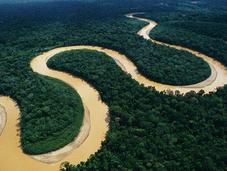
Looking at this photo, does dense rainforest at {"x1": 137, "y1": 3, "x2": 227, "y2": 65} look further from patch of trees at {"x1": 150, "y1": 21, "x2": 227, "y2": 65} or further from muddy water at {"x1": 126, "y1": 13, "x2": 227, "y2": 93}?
muddy water at {"x1": 126, "y1": 13, "x2": 227, "y2": 93}

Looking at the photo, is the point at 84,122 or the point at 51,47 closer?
the point at 84,122

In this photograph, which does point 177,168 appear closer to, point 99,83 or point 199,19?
point 99,83

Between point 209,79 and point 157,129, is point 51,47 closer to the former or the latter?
point 209,79

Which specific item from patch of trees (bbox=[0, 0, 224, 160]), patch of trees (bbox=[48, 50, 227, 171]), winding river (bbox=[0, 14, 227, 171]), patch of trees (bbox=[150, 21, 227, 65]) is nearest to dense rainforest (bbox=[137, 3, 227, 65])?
patch of trees (bbox=[150, 21, 227, 65])

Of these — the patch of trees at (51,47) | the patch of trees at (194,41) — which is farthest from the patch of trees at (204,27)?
the patch of trees at (51,47)

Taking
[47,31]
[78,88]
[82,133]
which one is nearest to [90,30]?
[47,31]

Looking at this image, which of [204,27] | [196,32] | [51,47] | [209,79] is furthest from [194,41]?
[51,47]

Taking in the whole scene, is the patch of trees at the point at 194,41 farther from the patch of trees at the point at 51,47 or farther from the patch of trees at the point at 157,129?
the patch of trees at the point at 157,129
